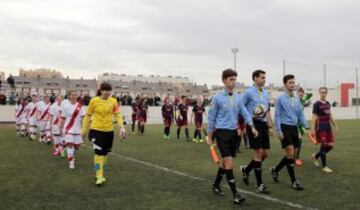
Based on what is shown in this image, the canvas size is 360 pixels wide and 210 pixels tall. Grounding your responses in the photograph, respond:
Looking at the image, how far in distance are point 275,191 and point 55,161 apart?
666 cm

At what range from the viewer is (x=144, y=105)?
75.0ft

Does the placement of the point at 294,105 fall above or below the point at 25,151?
above

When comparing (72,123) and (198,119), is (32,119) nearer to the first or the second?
(198,119)

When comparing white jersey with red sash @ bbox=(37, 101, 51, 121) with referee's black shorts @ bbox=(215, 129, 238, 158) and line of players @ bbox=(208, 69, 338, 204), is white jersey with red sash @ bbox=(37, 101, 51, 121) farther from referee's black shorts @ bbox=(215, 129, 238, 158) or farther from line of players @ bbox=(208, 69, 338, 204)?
referee's black shorts @ bbox=(215, 129, 238, 158)

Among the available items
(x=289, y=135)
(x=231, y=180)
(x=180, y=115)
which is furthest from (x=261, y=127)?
(x=180, y=115)

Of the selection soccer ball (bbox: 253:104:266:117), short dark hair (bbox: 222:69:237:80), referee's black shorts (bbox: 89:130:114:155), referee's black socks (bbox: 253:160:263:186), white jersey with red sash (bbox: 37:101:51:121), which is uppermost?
short dark hair (bbox: 222:69:237:80)

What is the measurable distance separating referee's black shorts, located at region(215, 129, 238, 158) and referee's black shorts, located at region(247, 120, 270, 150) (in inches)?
25.0

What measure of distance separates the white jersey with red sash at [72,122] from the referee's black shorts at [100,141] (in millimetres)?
2367

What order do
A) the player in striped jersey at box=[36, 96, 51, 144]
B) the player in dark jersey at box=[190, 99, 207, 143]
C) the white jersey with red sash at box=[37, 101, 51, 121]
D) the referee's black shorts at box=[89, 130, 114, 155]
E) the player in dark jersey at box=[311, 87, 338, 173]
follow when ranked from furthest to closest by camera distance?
the player in dark jersey at box=[190, 99, 207, 143]
the white jersey with red sash at box=[37, 101, 51, 121]
the player in striped jersey at box=[36, 96, 51, 144]
the player in dark jersey at box=[311, 87, 338, 173]
the referee's black shorts at box=[89, 130, 114, 155]

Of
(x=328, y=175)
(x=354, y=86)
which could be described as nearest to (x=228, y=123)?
(x=328, y=175)

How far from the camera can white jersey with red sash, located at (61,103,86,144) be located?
35.0ft

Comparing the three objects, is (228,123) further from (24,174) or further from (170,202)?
(24,174)

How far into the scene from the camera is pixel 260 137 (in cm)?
767

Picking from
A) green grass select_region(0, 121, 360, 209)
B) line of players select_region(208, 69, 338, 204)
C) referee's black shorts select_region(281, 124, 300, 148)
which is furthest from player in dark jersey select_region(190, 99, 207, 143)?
referee's black shorts select_region(281, 124, 300, 148)
